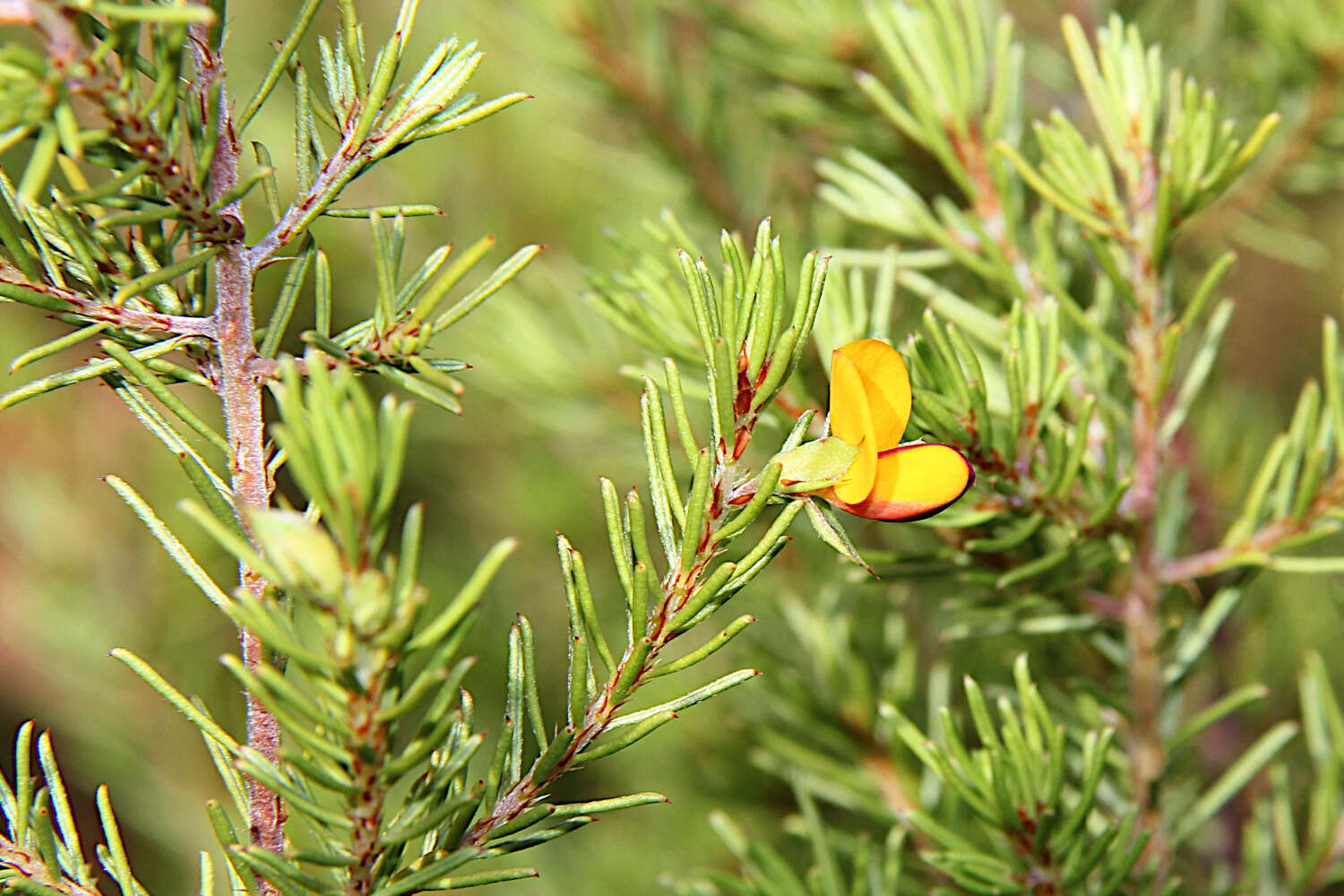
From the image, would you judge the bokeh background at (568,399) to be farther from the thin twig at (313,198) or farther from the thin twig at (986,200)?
the thin twig at (313,198)

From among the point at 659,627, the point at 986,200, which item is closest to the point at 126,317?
the point at 659,627

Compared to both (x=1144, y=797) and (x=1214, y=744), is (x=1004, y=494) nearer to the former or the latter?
(x=1144, y=797)

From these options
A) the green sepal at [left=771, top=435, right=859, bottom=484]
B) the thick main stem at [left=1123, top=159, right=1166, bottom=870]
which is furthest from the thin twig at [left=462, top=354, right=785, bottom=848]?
the thick main stem at [left=1123, top=159, right=1166, bottom=870]

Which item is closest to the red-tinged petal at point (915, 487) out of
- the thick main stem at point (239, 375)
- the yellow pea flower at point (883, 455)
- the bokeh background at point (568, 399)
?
the yellow pea flower at point (883, 455)

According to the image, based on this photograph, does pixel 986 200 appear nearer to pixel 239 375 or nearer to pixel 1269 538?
pixel 1269 538

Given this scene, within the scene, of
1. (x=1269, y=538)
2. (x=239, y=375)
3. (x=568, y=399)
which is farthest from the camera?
(x=568, y=399)

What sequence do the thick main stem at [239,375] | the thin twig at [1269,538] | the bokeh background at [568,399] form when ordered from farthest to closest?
the bokeh background at [568,399] → the thin twig at [1269,538] → the thick main stem at [239,375]

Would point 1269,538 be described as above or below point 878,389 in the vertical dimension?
below
